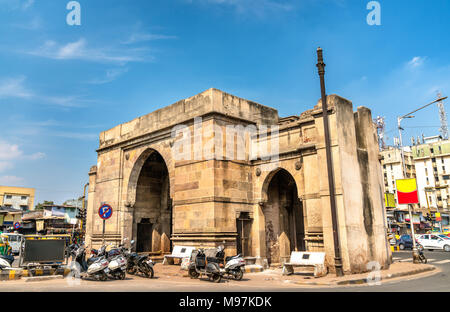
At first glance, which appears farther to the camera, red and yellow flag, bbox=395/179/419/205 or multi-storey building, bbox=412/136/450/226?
multi-storey building, bbox=412/136/450/226

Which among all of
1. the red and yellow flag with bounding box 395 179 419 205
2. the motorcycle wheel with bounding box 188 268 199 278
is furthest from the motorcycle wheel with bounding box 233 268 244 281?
the red and yellow flag with bounding box 395 179 419 205

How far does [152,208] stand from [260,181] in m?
7.10

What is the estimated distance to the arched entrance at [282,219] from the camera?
49.6 ft

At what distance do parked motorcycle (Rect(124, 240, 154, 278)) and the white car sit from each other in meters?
26.1

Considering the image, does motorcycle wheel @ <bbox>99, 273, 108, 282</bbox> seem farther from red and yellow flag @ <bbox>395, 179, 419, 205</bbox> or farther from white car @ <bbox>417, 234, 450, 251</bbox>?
white car @ <bbox>417, 234, 450, 251</bbox>

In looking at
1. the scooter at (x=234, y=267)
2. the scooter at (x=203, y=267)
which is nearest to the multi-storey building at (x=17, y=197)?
the scooter at (x=203, y=267)

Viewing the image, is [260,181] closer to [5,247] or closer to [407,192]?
[407,192]

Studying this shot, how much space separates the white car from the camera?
2769 cm

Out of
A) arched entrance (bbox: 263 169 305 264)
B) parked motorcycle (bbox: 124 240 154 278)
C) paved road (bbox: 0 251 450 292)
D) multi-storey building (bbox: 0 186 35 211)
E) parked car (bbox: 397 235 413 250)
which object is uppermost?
multi-storey building (bbox: 0 186 35 211)

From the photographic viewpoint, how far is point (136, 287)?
29.0 ft

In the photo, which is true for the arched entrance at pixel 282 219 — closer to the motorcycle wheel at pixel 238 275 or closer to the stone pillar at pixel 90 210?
the motorcycle wheel at pixel 238 275

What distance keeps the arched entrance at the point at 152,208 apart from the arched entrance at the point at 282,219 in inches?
248
